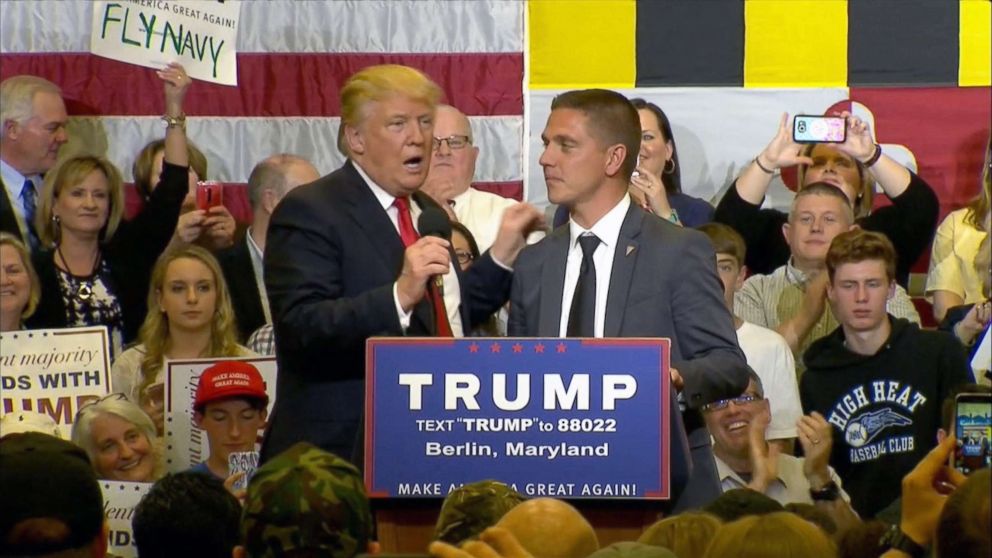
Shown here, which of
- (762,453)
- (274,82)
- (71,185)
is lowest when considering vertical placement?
(762,453)

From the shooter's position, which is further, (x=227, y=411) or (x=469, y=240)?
(x=469, y=240)

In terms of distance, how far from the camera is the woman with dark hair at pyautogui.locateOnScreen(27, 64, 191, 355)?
593 cm

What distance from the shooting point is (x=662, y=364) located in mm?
3420

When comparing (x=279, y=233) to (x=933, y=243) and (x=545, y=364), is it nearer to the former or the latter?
(x=545, y=364)

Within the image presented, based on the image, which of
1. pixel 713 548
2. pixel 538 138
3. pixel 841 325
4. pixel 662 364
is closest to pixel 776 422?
pixel 841 325

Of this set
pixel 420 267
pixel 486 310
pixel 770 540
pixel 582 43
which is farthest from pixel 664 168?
pixel 770 540

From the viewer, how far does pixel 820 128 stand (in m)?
6.07

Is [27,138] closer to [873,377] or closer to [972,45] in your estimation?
[873,377]

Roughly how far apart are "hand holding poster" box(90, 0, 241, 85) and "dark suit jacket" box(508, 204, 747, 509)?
106 inches

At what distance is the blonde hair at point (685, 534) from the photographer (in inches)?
118

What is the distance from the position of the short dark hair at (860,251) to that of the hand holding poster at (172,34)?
2.30 metres

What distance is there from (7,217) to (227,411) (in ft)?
4.28

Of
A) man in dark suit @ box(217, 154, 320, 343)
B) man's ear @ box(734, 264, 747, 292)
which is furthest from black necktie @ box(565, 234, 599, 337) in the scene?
man in dark suit @ box(217, 154, 320, 343)

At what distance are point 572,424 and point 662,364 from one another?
8.2 inches
